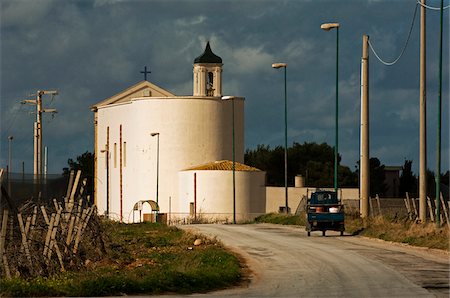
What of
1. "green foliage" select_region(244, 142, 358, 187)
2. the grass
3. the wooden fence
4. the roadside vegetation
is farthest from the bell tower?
the wooden fence

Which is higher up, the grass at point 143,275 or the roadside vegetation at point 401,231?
the roadside vegetation at point 401,231

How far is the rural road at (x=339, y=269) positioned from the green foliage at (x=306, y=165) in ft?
308

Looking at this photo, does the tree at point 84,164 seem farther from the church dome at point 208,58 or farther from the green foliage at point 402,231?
the green foliage at point 402,231

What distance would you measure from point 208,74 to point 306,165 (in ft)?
104

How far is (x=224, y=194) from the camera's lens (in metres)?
99.1

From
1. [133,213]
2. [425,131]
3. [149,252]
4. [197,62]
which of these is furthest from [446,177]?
[149,252]

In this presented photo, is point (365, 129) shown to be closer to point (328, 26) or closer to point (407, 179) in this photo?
point (328, 26)

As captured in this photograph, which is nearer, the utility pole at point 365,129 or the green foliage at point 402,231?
the green foliage at point 402,231

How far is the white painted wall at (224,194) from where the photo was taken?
323ft

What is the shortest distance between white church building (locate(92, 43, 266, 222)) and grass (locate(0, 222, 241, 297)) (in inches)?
2344

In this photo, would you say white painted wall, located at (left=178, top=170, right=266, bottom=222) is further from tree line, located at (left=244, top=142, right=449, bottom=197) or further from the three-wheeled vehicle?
the three-wheeled vehicle

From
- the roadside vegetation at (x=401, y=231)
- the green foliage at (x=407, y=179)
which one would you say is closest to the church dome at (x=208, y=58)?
the green foliage at (x=407, y=179)

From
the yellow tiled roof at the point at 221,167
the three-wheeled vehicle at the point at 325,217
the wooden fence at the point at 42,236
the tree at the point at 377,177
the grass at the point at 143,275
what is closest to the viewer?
the grass at the point at 143,275

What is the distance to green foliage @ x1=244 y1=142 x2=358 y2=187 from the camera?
450 feet
